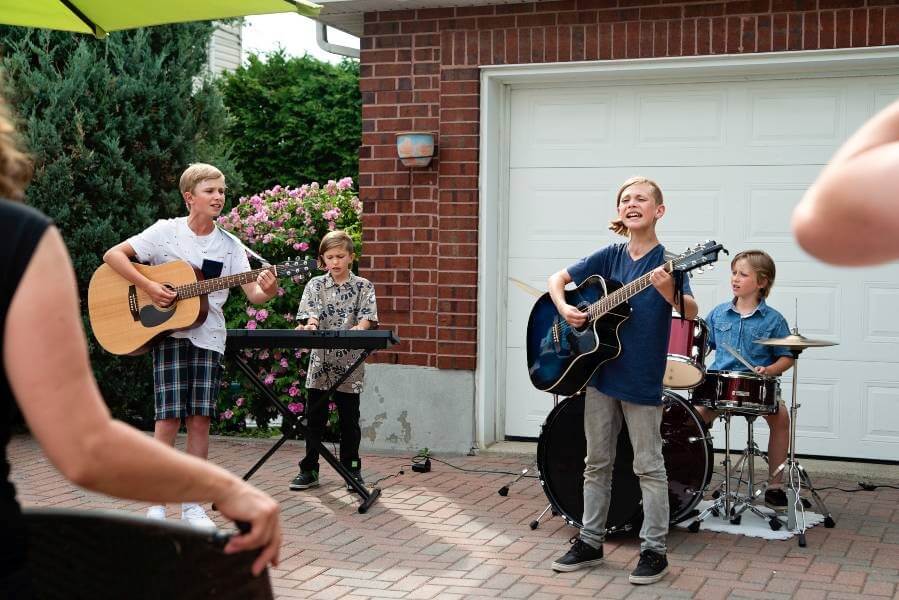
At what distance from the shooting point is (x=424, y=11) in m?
8.80

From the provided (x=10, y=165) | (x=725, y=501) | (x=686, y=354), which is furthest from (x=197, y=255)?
(x=10, y=165)

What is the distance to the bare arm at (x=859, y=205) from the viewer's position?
89 centimetres

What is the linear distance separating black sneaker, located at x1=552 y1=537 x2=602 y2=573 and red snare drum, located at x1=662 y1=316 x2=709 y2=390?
1064 mm

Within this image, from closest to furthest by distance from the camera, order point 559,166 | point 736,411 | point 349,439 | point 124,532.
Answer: point 124,532, point 736,411, point 349,439, point 559,166

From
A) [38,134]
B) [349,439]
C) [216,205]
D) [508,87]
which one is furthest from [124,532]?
[38,134]

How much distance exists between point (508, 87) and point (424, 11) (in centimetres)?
89

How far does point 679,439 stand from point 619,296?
3.96ft

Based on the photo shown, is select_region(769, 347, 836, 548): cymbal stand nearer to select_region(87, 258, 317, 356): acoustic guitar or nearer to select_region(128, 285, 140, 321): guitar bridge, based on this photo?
select_region(87, 258, 317, 356): acoustic guitar

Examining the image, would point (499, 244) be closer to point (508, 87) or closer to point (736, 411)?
point (508, 87)

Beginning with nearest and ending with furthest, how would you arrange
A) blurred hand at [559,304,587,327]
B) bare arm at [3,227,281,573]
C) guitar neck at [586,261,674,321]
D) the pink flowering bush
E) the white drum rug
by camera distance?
bare arm at [3,227,281,573] < guitar neck at [586,261,674,321] < blurred hand at [559,304,587,327] < the white drum rug < the pink flowering bush

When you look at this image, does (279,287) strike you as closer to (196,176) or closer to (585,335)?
(196,176)

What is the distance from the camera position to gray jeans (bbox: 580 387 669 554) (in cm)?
540

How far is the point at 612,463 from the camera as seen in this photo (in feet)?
18.5

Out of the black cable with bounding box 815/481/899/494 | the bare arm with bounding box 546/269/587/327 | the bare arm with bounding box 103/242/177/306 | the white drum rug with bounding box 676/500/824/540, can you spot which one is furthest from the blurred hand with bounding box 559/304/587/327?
the black cable with bounding box 815/481/899/494
